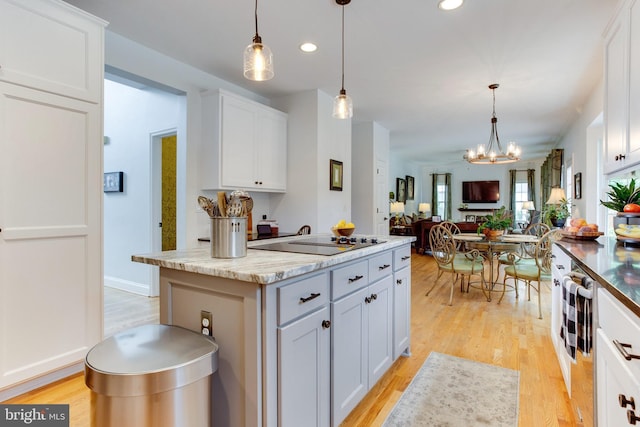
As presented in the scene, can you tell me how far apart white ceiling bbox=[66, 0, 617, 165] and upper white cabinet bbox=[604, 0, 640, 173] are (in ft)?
1.22

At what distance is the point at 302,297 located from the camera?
138cm

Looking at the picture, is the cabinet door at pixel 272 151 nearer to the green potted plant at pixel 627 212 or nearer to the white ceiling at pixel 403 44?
the white ceiling at pixel 403 44

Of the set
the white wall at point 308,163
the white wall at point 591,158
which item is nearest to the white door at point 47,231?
the white wall at point 308,163

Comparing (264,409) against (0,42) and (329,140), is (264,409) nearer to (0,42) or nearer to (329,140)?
(0,42)

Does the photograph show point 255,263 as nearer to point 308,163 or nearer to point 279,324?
Answer: point 279,324

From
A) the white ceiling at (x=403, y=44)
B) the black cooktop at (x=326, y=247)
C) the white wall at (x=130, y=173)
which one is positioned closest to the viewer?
the black cooktop at (x=326, y=247)

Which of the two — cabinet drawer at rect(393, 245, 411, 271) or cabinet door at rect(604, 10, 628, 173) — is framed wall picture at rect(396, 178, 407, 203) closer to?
cabinet door at rect(604, 10, 628, 173)

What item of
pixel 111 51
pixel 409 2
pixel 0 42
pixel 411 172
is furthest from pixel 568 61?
pixel 411 172

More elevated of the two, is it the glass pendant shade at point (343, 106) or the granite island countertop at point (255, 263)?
→ the glass pendant shade at point (343, 106)

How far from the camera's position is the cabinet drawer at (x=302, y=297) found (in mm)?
1275

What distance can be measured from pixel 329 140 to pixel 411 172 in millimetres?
7226

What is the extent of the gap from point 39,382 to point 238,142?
2545mm

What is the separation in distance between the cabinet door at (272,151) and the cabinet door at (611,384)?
332 centimetres

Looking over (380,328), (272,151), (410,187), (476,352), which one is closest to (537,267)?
(476,352)
